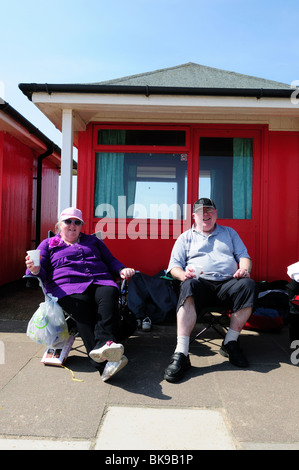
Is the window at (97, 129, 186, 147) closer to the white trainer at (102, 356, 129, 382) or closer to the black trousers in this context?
the black trousers

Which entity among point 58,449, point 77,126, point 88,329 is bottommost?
point 58,449

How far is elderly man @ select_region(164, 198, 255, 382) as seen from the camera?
107 inches

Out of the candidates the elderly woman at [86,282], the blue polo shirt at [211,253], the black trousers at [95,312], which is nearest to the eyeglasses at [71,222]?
the elderly woman at [86,282]

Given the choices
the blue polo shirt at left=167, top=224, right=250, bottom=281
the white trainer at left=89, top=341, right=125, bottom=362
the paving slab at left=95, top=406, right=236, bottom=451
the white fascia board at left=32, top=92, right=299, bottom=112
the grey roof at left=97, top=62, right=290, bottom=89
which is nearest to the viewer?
the paving slab at left=95, top=406, right=236, bottom=451

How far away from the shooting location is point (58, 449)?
5.53ft

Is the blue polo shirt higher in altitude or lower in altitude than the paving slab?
higher

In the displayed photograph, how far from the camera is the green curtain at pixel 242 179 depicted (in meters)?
4.65

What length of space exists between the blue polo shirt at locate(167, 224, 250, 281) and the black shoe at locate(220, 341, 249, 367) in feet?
1.84

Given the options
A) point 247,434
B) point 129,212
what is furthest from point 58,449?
point 129,212

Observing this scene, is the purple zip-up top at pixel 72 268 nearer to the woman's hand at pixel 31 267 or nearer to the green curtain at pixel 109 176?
the woman's hand at pixel 31 267

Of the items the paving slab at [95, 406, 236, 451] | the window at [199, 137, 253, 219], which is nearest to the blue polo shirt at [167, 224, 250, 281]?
the paving slab at [95, 406, 236, 451]

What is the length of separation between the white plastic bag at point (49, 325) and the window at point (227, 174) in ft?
8.68

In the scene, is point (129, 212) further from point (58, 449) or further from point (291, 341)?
point (58, 449)

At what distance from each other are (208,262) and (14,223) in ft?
14.5
